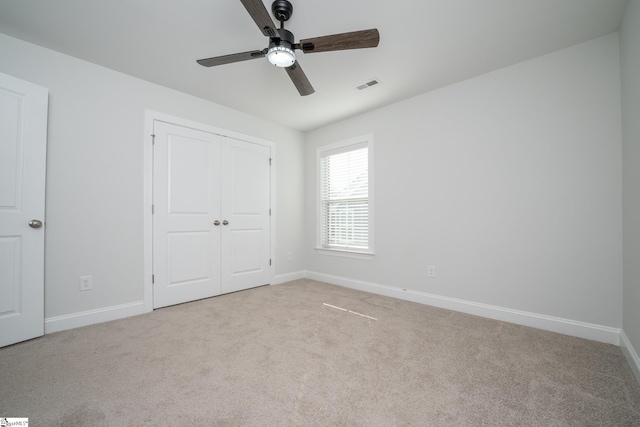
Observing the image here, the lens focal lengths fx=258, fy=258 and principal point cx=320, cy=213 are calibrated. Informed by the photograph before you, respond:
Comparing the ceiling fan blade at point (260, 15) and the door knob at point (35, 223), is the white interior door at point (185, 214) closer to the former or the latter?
the door knob at point (35, 223)

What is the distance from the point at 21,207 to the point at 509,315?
4.40 m

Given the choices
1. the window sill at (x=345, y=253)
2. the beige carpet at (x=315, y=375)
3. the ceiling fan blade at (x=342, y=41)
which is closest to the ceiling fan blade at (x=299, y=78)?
the ceiling fan blade at (x=342, y=41)

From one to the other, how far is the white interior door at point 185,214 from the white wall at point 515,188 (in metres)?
2.22

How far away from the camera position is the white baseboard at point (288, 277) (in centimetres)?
404

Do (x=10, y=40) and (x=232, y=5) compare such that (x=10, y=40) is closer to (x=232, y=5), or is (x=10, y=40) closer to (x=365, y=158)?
(x=232, y=5)

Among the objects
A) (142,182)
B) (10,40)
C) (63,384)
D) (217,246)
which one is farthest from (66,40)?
(63,384)

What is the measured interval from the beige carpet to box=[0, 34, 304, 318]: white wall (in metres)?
0.45

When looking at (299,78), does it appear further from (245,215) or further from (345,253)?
(345,253)

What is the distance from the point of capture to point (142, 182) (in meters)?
2.81

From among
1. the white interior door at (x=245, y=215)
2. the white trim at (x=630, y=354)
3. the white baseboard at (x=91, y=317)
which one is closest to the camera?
the white trim at (x=630, y=354)

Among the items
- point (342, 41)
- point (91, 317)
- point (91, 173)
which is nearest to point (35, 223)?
point (91, 173)

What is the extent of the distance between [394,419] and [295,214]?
132 inches

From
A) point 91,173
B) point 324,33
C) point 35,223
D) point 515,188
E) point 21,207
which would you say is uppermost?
point 324,33

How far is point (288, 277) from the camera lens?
4191 millimetres
